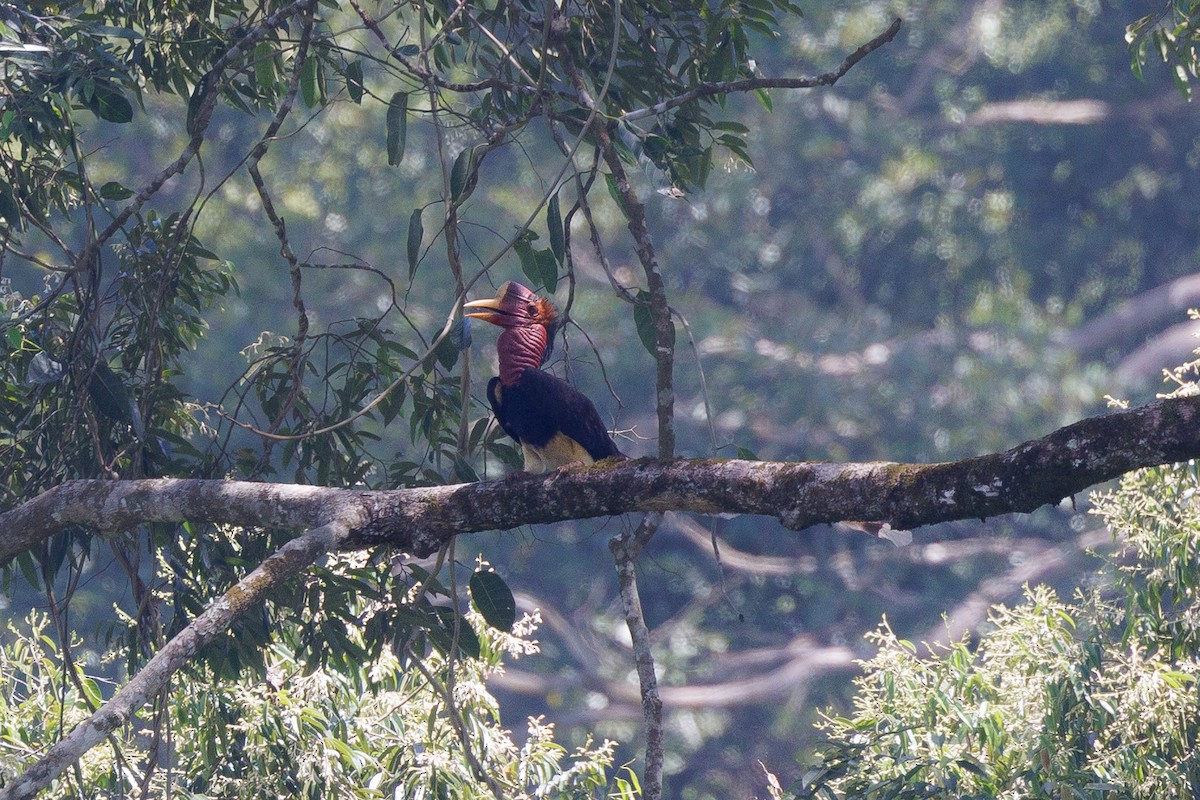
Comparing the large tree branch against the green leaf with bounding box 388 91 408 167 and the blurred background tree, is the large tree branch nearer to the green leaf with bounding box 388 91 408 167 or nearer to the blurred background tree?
the green leaf with bounding box 388 91 408 167

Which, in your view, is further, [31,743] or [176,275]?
[31,743]

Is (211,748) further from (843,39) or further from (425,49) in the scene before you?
(843,39)

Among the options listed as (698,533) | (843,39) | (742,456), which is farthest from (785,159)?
(742,456)

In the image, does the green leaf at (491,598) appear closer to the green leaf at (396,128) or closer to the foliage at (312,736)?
the foliage at (312,736)

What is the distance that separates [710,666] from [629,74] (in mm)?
8360

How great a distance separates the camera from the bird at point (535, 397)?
3.36 meters

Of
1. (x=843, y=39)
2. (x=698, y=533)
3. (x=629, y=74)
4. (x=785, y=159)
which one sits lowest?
(x=629, y=74)

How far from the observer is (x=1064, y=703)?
3465 millimetres

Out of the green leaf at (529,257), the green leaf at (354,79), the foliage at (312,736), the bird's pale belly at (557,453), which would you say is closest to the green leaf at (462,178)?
the green leaf at (529,257)

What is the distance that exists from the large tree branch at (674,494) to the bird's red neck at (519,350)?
87 cm

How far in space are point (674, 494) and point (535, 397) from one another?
108 cm

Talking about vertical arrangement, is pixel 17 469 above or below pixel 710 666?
below

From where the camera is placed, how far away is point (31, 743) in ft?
12.4

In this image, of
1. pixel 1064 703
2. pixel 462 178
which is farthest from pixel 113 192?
pixel 1064 703
